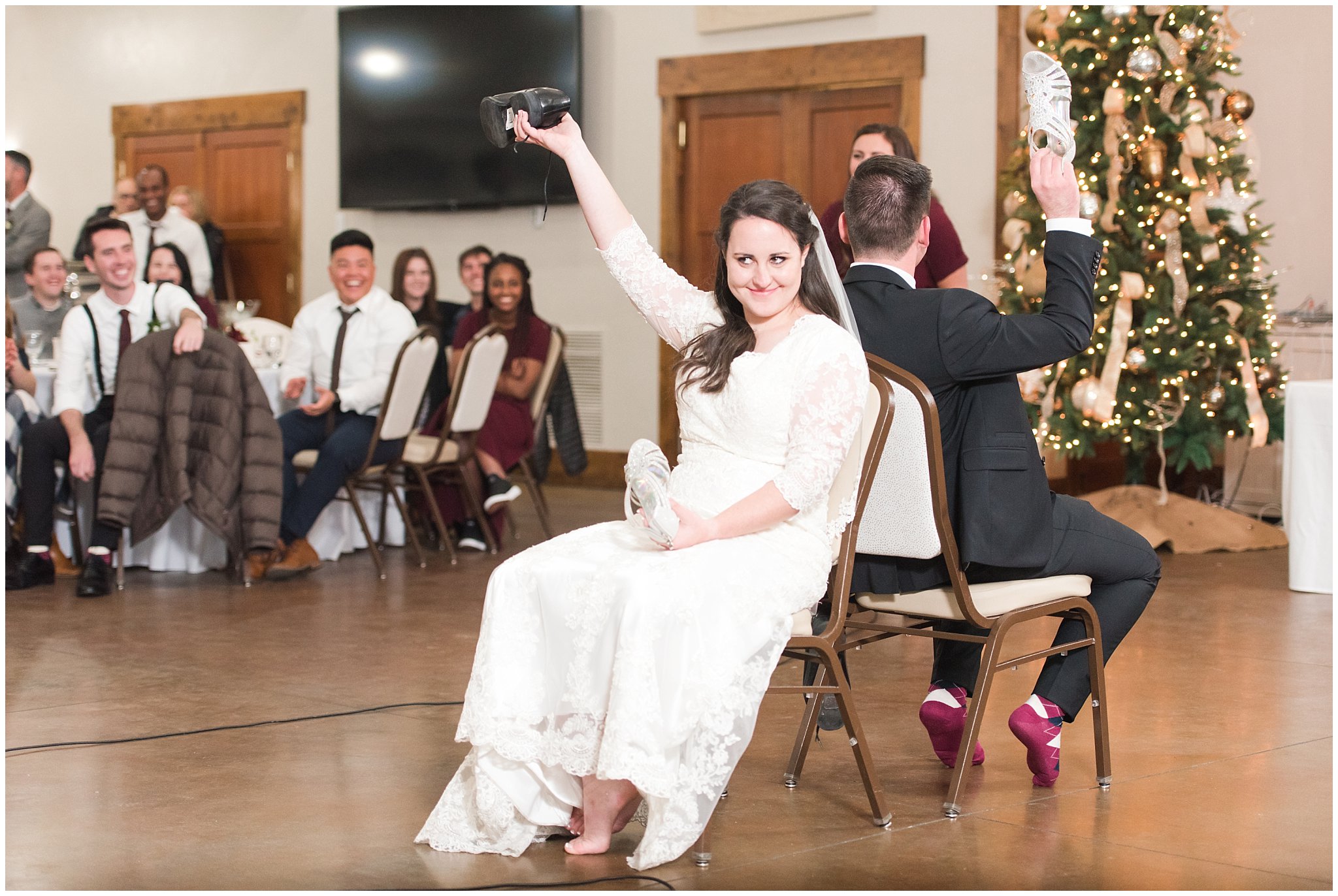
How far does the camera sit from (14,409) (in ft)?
18.7

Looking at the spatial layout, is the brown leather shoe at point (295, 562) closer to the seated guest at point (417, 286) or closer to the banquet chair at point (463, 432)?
the banquet chair at point (463, 432)

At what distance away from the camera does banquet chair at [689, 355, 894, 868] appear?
259cm

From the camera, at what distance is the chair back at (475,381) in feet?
19.6

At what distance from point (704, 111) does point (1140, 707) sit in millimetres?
5781

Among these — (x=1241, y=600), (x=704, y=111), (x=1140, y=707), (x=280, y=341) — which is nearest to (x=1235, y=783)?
(x=1140, y=707)

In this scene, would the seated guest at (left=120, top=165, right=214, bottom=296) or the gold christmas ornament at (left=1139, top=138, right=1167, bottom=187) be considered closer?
the gold christmas ornament at (left=1139, top=138, right=1167, bottom=187)

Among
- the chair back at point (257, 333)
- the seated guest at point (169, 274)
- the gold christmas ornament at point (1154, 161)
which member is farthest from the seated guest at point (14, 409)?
the gold christmas ornament at point (1154, 161)

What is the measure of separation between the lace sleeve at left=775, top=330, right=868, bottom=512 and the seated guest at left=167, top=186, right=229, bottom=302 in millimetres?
8071

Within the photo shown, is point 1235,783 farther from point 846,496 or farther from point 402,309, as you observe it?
point 402,309

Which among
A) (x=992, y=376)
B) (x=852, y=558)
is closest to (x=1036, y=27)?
(x=992, y=376)

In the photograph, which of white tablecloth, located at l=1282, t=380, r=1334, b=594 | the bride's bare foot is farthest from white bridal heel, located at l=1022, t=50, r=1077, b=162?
white tablecloth, located at l=1282, t=380, r=1334, b=594

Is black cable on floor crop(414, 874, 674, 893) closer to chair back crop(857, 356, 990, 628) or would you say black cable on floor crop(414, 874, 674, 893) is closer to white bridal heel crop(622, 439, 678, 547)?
white bridal heel crop(622, 439, 678, 547)

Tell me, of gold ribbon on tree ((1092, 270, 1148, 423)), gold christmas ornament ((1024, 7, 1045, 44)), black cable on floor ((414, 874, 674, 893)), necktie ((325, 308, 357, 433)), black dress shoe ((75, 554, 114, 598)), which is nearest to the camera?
black cable on floor ((414, 874, 674, 893))

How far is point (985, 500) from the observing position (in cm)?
279
